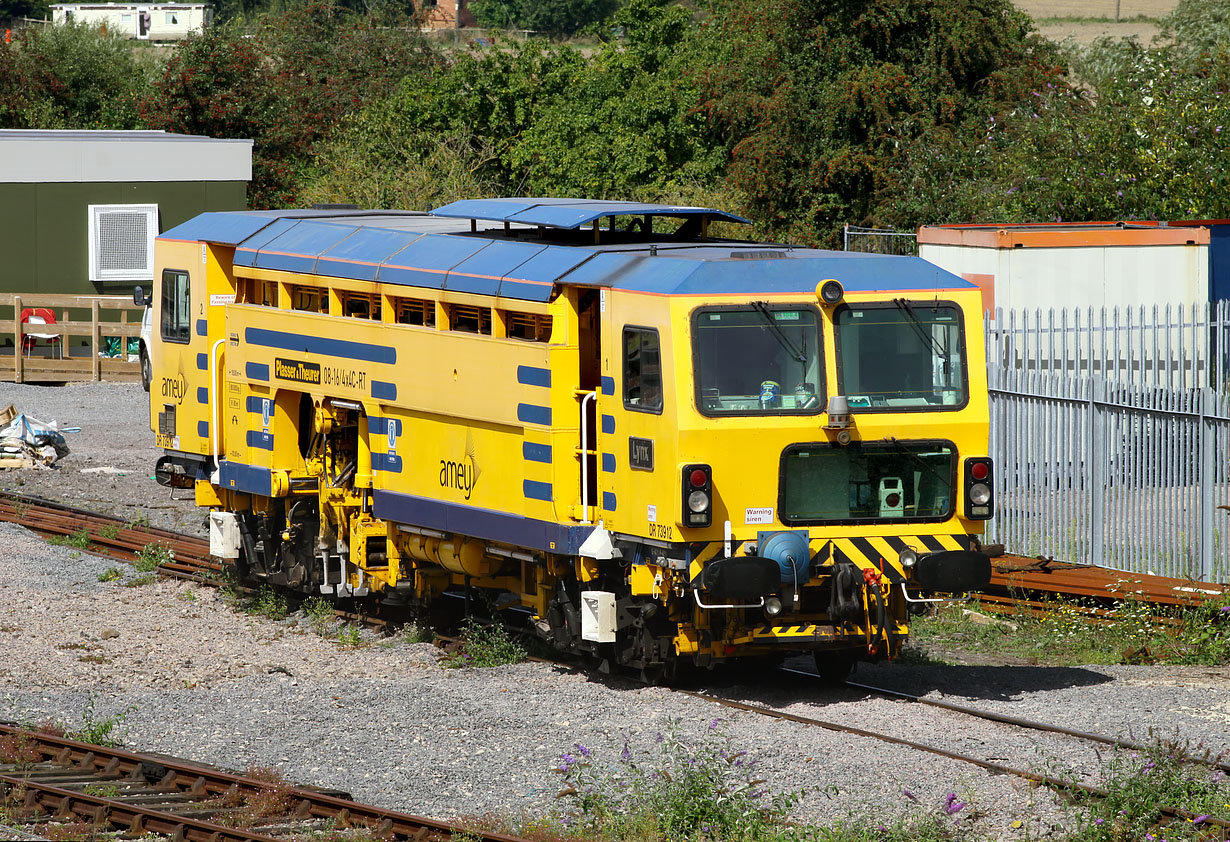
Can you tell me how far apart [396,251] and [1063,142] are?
17815mm

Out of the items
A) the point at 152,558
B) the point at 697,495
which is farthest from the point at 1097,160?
the point at 697,495

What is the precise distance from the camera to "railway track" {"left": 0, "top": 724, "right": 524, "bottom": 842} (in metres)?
8.78

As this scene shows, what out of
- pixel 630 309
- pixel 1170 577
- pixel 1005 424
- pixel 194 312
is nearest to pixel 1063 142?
pixel 1005 424

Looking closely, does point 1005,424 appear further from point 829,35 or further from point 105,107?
point 105,107

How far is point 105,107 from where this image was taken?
52469 mm

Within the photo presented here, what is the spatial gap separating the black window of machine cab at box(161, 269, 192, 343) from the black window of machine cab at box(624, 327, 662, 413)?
21.3 ft

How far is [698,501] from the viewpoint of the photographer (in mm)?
10867

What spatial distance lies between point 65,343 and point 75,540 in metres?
16.9

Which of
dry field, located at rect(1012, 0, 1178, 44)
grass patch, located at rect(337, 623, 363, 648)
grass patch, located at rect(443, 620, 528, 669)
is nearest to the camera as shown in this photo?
grass patch, located at rect(443, 620, 528, 669)

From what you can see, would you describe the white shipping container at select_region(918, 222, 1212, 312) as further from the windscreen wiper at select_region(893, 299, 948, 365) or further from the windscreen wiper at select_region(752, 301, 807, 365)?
the windscreen wiper at select_region(752, 301, 807, 365)

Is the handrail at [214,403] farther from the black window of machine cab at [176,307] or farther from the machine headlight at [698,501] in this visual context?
the machine headlight at [698,501]

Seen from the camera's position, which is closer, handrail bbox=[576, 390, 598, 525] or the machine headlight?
the machine headlight

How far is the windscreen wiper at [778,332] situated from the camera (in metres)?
11.2

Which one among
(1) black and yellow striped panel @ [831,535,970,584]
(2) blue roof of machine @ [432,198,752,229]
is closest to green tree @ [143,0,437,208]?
(2) blue roof of machine @ [432,198,752,229]
